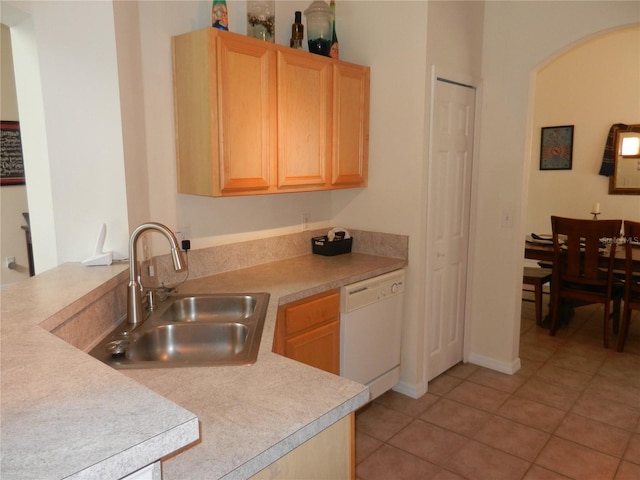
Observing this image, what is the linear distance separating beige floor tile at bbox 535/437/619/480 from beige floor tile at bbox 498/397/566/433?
0.18 metres

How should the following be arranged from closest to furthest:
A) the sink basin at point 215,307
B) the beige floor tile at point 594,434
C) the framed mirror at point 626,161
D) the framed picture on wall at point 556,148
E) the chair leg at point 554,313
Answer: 1. the sink basin at point 215,307
2. the beige floor tile at point 594,434
3. the chair leg at point 554,313
4. the framed mirror at point 626,161
5. the framed picture on wall at point 556,148

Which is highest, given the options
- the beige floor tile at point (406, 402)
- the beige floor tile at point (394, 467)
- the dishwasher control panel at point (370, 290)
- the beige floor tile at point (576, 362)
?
the dishwasher control panel at point (370, 290)

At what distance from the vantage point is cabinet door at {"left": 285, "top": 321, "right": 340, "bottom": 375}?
7.87 ft

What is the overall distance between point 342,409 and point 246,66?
5.85ft

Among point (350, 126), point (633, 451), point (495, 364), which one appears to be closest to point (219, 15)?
point (350, 126)

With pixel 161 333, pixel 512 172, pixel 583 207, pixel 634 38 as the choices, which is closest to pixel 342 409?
pixel 161 333

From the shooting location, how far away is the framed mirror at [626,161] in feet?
16.7

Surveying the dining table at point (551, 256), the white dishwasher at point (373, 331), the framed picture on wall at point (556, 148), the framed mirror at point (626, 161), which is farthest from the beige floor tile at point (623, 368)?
the framed picture on wall at point (556, 148)

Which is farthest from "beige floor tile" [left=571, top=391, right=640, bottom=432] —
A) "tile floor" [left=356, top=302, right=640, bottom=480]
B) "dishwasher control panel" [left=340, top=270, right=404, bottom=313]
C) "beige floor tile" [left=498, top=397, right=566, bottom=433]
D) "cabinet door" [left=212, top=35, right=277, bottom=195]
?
"cabinet door" [left=212, top=35, right=277, bottom=195]

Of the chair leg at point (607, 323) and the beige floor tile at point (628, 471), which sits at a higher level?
the chair leg at point (607, 323)

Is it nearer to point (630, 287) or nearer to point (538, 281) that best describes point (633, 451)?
point (630, 287)

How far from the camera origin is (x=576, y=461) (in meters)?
2.44

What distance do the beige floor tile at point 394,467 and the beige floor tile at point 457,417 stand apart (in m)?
0.40

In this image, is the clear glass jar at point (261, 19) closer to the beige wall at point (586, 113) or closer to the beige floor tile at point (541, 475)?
the beige floor tile at point (541, 475)
